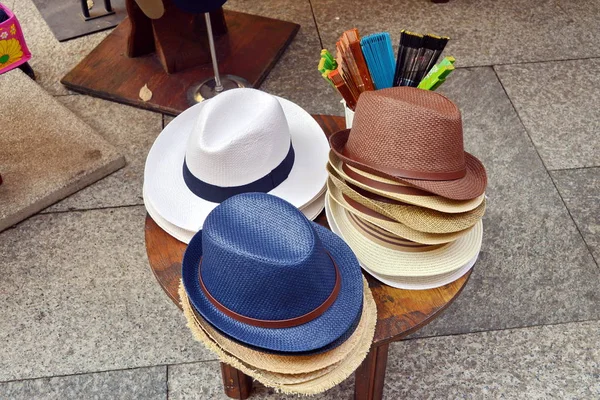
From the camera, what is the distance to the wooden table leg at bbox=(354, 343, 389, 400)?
1.80m

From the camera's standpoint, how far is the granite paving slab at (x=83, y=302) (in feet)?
7.41

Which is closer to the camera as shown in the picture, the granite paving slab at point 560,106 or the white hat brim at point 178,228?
the white hat brim at point 178,228

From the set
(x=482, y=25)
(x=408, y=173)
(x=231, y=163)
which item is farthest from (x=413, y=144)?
(x=482, y=25)

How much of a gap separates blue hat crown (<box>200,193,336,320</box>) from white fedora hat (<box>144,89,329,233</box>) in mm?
268

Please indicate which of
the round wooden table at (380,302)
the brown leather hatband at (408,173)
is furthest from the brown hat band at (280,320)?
the brown leather hatband at (408,173)

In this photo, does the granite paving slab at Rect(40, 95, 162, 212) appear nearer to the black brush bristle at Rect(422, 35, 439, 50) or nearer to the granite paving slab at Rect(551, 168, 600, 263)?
the black brush bristle at Rect(422, 35, 439, 50)

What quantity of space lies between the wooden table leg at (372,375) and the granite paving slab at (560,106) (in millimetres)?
1471

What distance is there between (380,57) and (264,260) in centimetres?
75

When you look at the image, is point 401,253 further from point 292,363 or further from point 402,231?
point 292,363

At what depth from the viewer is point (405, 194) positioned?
1.55 m

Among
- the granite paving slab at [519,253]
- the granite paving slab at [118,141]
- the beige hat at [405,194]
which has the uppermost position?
the beige hat at [405,194]

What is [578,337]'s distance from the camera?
2.31m

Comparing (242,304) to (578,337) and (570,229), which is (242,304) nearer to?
(578,337)

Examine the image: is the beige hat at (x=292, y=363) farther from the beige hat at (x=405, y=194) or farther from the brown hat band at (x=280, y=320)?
the beige hat at (x=405, y=194)
